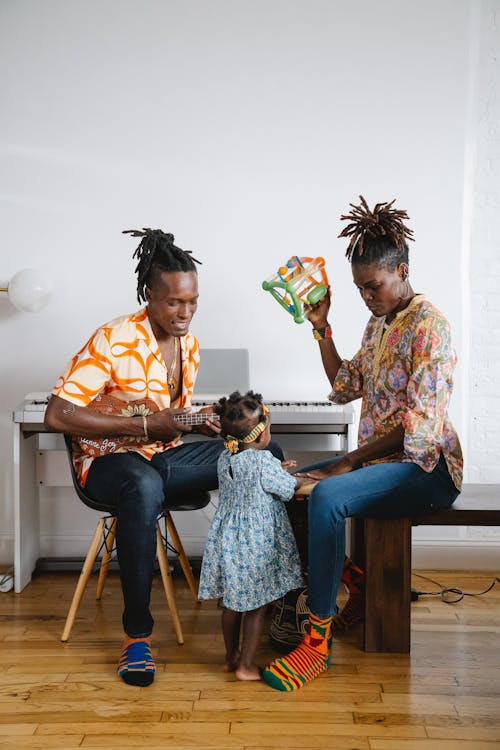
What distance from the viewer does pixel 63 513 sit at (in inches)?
143

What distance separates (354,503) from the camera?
2.42 meters

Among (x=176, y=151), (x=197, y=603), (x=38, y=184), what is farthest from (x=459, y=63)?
(x=197, y=603)

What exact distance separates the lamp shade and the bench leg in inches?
64.3

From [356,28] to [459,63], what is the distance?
1.50 ft

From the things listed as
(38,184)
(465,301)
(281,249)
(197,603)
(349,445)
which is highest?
(38,184)

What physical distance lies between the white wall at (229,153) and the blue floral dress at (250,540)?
1228 millimetres

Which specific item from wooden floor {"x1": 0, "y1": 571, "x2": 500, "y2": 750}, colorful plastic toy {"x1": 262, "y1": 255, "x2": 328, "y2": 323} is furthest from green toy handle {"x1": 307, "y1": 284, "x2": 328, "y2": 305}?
wooden floor {"x1": 0, "y1": 571, "x2": 500, "y2": 750}

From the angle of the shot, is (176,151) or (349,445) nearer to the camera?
(349,445)

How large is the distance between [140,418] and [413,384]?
0.84 m

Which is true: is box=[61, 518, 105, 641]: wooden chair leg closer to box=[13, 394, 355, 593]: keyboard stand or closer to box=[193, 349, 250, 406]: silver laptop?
box=[13, 394, 355, 593]: keyboard stand

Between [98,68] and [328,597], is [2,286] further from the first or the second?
[328,597]

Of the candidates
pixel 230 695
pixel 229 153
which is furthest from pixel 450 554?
pixel 229 153

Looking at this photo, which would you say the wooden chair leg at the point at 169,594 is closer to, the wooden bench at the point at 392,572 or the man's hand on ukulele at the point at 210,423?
the man's hand on ukulele at the point at 210,423

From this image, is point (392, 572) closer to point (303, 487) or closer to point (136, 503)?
point (303, 487)
